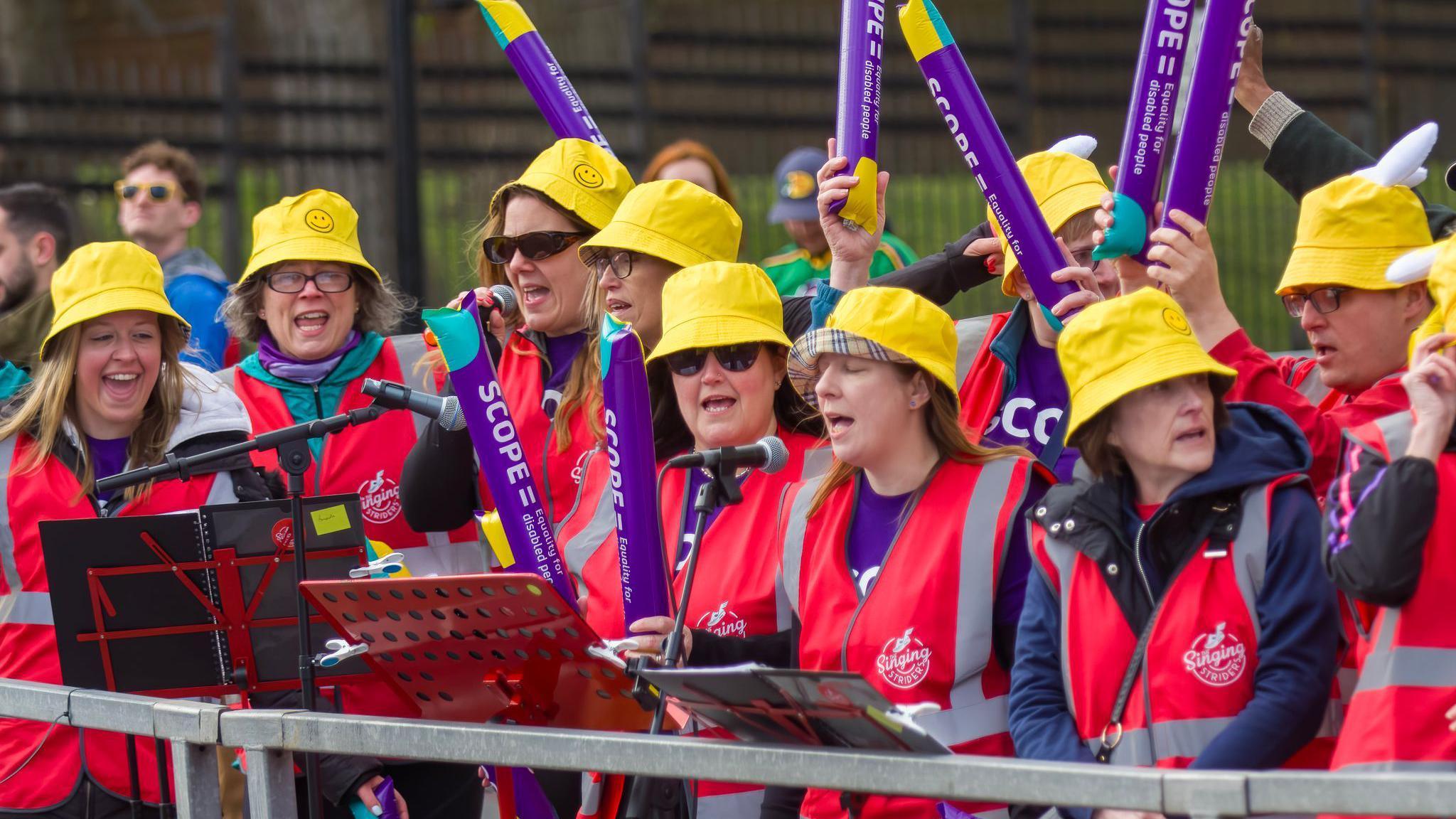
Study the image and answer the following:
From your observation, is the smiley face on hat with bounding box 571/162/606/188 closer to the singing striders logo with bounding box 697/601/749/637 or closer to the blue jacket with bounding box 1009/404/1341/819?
the singing striders logo with bounding box 697/601/749/637

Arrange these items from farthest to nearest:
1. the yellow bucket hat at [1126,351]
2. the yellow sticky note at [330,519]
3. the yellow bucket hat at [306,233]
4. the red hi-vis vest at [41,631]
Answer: the yellow bucket hat at [306,233] < the red hi-vis vest at [41,631] < the yellow sticky note at [330,519] < the yellow bucket hat at [1126,351]

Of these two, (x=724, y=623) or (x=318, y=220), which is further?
(x=318, y=220)

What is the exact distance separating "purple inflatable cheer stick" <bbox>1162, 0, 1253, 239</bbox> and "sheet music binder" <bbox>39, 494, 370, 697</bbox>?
1.95 meters

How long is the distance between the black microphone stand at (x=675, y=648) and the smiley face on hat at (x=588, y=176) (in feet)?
5.26

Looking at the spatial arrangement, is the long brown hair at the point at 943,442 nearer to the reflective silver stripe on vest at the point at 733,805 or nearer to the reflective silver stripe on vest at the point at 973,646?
the reflective silver stripe on vest at the point at 973,646

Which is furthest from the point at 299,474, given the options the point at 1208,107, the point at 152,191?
the point at 152,191

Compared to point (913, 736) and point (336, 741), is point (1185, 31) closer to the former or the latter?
point (913, 736)

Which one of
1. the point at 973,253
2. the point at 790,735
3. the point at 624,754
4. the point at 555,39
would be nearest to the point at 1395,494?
the point at 790,735

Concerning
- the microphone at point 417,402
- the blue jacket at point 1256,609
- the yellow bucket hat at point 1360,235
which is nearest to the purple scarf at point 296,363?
the microphone at point 417,402

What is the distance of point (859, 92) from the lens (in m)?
4.55

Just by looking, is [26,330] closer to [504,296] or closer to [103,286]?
[103,286]

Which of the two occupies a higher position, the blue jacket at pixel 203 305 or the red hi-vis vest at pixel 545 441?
the blue jacket at pixel 203 305

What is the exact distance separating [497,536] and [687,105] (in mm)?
7372

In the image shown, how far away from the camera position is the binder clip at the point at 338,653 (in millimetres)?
3885
